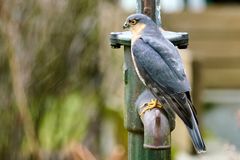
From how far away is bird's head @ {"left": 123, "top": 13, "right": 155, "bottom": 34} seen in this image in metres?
2.95

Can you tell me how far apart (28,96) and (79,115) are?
594 mm

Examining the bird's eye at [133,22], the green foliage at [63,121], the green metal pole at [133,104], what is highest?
the bird's eye at [133,22]

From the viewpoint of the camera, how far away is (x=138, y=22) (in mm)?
2979

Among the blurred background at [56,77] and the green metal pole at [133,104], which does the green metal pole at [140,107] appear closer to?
the green metal pole at [133,104]

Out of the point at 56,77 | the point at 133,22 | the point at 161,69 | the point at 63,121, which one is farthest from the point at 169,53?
the point at 63,121

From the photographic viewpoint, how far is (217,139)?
26.9 ft

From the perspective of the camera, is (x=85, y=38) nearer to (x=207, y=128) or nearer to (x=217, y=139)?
(x=217, y=139)

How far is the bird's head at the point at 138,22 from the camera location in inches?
Result: 116

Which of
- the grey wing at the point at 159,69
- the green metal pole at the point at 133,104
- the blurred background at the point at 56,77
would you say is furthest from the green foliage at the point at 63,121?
the grey wing at the point at 159,69

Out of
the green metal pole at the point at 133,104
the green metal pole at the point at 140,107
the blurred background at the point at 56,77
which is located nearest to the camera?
the green metal pole at the point at 140,107

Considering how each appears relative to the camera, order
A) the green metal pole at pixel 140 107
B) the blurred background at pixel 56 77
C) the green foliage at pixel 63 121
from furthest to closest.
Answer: the green foliage at pixel 63 121
the blurred background at pixel 56 77
the green metal pole at pixel 140 107

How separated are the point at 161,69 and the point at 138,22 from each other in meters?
0.17

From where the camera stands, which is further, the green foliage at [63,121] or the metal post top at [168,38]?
the green foliage at [63,121]

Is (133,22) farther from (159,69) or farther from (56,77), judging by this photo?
(56,77)
